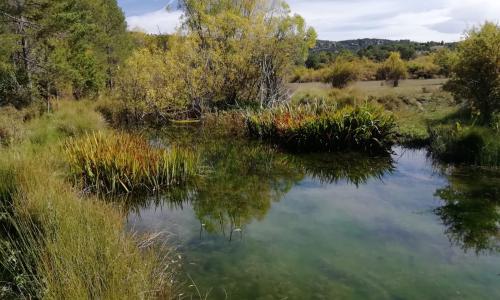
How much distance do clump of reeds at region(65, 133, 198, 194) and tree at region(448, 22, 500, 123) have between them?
840 cm

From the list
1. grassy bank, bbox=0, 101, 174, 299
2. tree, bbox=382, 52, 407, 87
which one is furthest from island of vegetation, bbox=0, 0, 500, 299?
tree, bbox=382, 52, 407, 87

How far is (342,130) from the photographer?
11609 mm

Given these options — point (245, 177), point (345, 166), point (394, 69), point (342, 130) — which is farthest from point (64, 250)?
point (394, 69)

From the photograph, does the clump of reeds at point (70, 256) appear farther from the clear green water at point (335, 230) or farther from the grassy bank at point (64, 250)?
the clear green water at point (335, 230)

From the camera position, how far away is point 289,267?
5.20 m

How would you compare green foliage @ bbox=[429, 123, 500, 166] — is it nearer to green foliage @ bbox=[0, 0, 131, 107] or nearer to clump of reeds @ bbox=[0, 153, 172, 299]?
clump of reeds @ bbox=[0, 153, 172, 299]

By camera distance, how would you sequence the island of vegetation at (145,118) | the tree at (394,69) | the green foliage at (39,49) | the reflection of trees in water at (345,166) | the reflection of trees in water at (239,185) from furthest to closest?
the tree at (394,69)
the green foliage at (39,49)
the reflection of trees in water at (345,166)
the reflection of trees in water at (239,185)
the island of vegetation at (145,118)

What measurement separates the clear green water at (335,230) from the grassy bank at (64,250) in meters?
0.83

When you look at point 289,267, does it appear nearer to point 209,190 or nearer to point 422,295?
point 422,295

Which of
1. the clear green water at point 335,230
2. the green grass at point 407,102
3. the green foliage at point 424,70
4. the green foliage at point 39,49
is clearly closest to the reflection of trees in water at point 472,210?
the clear green water at point 335,230

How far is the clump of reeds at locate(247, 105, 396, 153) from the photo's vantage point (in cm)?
1145

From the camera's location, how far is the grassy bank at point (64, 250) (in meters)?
3.12

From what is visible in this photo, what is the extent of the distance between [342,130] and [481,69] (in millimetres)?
4169

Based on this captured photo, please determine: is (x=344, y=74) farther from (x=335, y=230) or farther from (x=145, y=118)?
(x=335, y=230)
